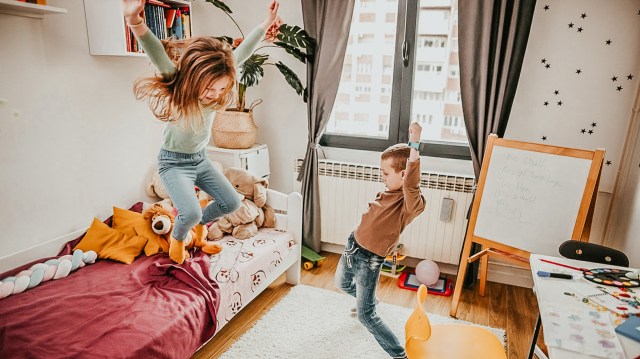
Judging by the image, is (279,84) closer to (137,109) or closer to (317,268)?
(137,109)

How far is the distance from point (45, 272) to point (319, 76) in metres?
2.01

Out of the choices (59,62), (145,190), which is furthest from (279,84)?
(59,62)

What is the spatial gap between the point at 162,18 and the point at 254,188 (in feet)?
3.85

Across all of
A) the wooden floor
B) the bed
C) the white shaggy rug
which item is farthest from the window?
the bed

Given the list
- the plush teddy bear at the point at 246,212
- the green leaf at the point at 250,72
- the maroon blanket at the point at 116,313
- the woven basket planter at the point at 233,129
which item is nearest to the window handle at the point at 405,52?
the green leaf at the point at 250,72

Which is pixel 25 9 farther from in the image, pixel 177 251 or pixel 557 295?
pixel 557 295

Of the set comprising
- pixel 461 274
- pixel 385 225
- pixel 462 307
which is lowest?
pixel 462 307

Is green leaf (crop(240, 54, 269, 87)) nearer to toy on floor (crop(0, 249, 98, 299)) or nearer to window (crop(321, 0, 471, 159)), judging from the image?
window (crop(321, 0, 471, 159))

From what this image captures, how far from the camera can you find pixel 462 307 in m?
2.65

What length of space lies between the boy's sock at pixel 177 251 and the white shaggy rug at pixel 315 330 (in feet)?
1.75

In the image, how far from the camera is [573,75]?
2.57 m

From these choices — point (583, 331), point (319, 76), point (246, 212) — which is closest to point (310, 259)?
point (246, 212)

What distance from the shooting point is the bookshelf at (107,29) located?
228 centimetres

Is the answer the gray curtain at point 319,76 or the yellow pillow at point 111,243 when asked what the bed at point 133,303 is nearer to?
the yellow pillow at point 111,243
